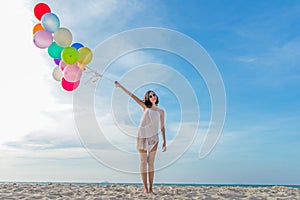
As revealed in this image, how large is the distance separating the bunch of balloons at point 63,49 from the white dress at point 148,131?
1564mm

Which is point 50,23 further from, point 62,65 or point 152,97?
point 152,97

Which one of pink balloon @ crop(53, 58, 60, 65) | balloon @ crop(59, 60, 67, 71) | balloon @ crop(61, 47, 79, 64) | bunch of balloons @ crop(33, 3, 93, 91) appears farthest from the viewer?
pink balloon @ crop(53, 58, 60, 65)

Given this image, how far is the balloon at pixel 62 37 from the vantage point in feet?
22.0

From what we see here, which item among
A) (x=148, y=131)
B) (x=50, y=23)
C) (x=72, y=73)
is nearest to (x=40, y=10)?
(x=50, y=23)

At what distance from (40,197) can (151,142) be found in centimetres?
219

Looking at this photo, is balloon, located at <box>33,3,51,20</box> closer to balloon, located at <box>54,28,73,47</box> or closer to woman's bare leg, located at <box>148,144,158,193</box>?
balloon, located at <box>54,28,73,47</box>

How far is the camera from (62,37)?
6727mm

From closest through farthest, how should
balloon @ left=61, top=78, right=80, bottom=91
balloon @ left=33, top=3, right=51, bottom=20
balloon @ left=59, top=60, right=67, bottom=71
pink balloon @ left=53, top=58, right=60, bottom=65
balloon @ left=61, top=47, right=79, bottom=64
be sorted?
balloon @ left=61, top=47, right=79, bottom=64
balloon @ left=59, top=60, right=67, bottom=71
balloon @ left=61, top=78, right=80, bottom=91
pink balloon @ left=53, top=58, right=60, bottom=65
balloon @ left=33, top=3, right=51, bottom=20

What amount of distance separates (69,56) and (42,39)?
0.79 m

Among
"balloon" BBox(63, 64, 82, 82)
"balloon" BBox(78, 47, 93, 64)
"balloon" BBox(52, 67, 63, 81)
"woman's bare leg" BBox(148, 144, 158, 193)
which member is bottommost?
"woman's bare leg" BBox(148, 144, 158, 193)

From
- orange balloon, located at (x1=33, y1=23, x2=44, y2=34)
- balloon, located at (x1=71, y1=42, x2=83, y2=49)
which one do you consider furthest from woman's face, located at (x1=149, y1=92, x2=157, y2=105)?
orange balloon, located at (x1=33, y1=23, x2=44, y2=34)

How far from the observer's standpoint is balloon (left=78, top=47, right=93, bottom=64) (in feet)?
22.3

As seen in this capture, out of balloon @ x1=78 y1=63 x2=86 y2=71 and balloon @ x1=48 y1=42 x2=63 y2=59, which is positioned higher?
balloon @ x1=48 y1=42 x2=63 y2=59

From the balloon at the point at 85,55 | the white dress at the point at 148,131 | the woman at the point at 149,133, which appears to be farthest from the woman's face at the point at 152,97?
the balloon at the point at 85,55
